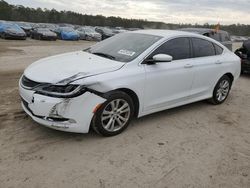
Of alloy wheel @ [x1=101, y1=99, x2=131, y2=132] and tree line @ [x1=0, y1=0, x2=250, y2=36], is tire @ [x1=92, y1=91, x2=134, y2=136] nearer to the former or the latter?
alloy wheel @ [x1=101, y1=99, x2=131, y2=132]

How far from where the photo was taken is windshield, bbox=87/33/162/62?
4636mm

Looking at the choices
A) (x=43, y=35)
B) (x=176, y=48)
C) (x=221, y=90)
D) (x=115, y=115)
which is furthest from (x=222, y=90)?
(x=43, y=35)

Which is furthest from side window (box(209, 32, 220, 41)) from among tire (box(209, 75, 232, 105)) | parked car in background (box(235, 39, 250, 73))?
tire (box(209, 75, 232, 105))

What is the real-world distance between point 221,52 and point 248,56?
4.38 m

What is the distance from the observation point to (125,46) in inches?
194

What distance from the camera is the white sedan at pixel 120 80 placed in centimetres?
380

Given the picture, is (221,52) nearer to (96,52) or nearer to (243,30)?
(96,52)

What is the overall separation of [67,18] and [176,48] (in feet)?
234

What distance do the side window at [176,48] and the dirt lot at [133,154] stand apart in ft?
3.82

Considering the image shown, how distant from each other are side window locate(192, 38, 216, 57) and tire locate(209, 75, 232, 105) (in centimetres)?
69

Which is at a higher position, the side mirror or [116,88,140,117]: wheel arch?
the side mirror

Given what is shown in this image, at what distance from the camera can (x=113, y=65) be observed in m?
4.27

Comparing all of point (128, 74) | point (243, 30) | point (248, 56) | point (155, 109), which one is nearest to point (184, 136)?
point (155, 109)

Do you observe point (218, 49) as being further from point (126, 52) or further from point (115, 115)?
point (115, 115)
